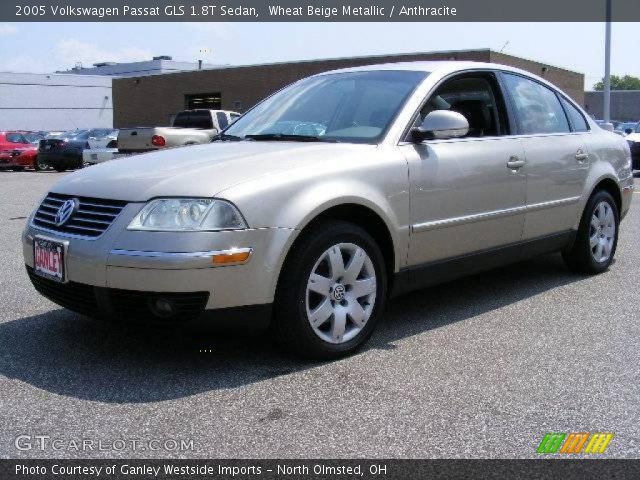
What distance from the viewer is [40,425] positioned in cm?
305

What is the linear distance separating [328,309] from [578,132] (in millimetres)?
3074

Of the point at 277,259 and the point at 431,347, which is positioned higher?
the point at 277,259

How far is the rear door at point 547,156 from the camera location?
5180mm

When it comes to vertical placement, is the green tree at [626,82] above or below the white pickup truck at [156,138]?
above

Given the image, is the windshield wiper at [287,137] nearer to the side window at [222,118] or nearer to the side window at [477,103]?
the side window at [477,103]

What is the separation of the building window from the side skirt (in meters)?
36.6

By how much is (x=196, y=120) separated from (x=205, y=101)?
22556mm

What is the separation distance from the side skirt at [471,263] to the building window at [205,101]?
36.6 metres

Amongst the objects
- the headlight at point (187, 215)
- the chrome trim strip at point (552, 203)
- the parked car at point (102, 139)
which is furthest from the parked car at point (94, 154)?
the headlight at point (187, 215)

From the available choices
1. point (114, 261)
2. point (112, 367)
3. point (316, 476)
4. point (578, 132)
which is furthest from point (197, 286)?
point (578, 132)

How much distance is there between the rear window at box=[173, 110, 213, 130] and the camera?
19.7m

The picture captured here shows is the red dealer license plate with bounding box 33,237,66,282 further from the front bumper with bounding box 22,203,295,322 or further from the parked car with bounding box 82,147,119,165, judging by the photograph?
the parked car with bounding box 82,147,119,165

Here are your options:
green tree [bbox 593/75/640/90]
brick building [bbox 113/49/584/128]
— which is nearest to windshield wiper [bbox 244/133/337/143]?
brick building [bbox 113/49/584/128]
